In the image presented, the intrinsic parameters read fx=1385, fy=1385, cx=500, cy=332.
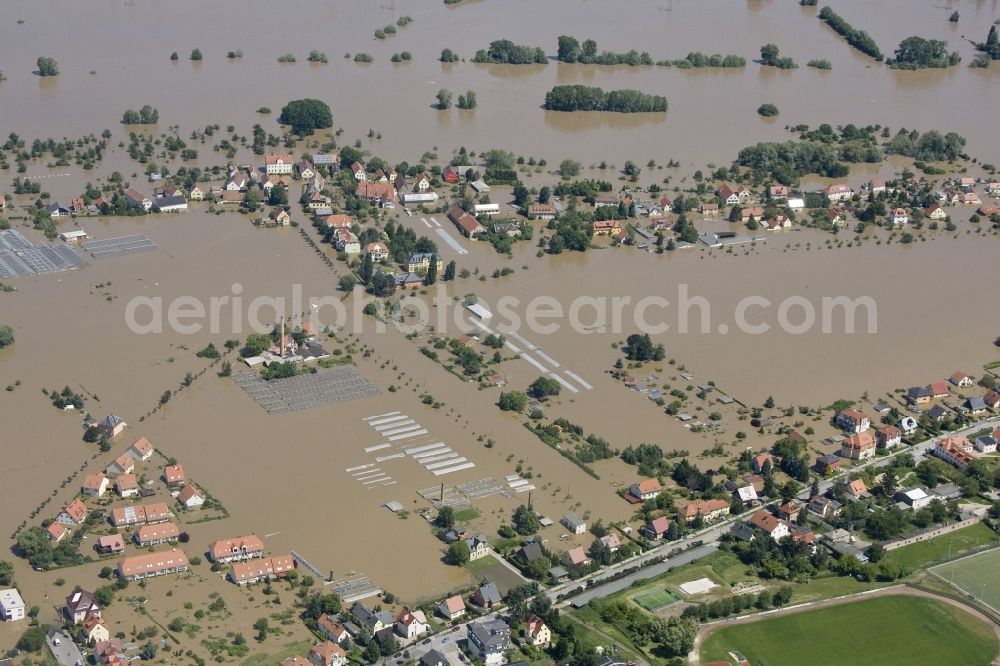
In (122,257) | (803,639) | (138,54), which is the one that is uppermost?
(138,54)

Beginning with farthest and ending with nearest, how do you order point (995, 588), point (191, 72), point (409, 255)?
point (191, 72) < point (409, 255) < point (995, 588)

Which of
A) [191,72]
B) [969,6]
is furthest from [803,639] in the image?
[969,6]

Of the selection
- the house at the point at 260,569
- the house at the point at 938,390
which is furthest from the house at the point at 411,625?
the house at the point at 938,390

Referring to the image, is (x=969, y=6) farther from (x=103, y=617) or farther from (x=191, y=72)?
(x=103, y=617)

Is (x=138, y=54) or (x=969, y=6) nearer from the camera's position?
(x=138, y=54)

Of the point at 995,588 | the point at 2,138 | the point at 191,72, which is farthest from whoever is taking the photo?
the point at 191,72
